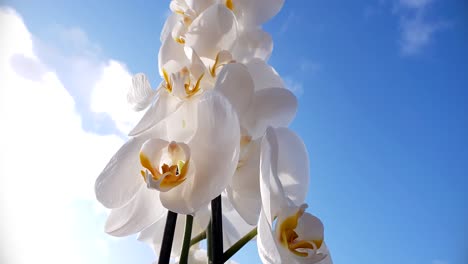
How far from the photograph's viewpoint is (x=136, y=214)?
1.56 feet

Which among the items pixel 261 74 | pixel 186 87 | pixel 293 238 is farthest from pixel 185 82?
pixel 293 238

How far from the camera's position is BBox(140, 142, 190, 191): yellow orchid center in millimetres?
388

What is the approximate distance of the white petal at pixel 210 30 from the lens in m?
0.51

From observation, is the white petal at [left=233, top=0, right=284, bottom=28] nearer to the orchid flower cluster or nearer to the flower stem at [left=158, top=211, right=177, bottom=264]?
the orchid flower cluster

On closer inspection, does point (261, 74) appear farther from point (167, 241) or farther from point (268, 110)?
point (167, 241)

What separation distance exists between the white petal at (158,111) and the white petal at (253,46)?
111 millimetres

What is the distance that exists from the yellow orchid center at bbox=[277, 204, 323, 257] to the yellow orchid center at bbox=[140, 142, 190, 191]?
0.12m

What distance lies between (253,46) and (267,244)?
0.91 feet

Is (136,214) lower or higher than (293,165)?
lower

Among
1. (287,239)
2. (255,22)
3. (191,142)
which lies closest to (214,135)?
(191,142)

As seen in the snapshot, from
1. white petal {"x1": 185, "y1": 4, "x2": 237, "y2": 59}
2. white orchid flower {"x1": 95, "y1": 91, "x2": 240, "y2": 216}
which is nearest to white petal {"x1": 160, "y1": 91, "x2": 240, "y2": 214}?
white orchid flower {"x1": 95, "y1": 91, "x2": 240, "y2": 216}

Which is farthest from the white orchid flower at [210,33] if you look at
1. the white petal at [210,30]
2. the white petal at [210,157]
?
the white petal at [210,157]

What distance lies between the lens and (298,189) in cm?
52

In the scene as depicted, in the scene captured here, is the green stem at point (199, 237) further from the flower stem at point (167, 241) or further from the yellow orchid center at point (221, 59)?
the yellow orchid center at point (221, 59)
